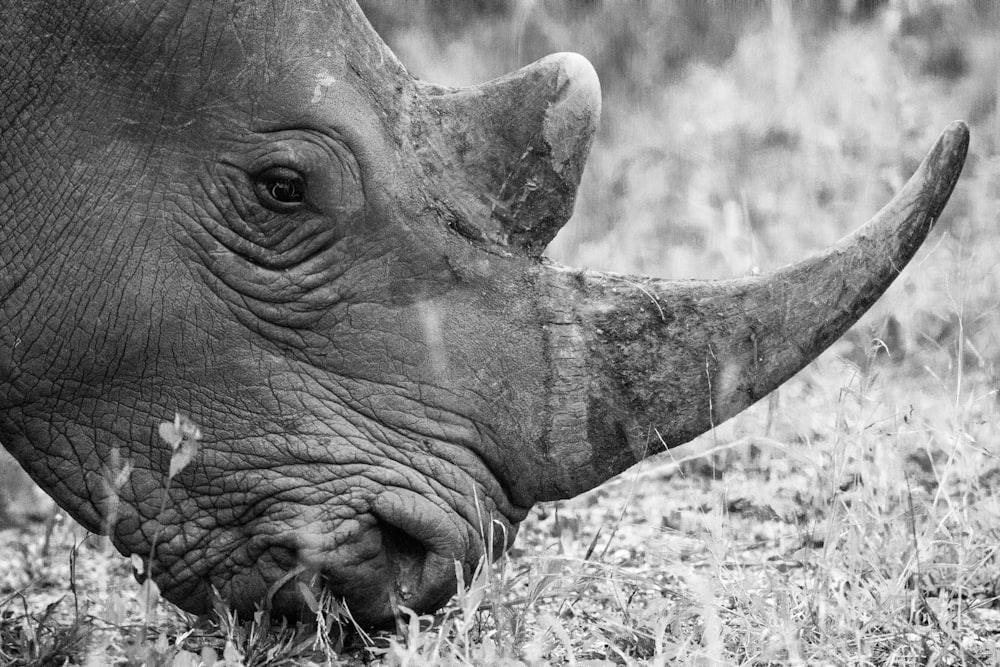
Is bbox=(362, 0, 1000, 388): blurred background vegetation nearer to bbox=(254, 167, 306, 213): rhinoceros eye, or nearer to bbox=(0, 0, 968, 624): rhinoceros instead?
bbox=(0, 0, 968, 624): rhinoceros

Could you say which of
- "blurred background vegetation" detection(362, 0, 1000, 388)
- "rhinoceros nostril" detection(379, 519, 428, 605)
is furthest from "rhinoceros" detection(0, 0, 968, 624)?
"blurred background vegetation" detection(362, 0, 1000, 388)

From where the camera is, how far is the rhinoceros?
3.29 meters

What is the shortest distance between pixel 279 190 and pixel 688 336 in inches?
38.4

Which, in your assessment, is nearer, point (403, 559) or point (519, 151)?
point (403, 559)

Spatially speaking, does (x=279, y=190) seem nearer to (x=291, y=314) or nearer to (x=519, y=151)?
(x=291, y=314)

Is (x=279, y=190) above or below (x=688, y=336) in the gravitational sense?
Result: above

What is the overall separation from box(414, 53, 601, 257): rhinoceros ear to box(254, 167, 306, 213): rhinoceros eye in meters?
0.29

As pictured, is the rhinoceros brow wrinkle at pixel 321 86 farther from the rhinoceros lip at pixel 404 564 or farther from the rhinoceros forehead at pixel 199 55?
the rhinoceros lip at pixel 404 564

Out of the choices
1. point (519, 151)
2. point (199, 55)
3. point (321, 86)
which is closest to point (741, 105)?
point (519, 151)

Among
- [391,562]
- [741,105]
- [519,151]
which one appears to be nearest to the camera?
[391,562]

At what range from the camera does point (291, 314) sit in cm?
332

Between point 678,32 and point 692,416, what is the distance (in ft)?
18.8

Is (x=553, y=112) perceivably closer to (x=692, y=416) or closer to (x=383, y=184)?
(x=383, y=184)

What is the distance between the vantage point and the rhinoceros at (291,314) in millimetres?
3285
